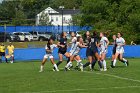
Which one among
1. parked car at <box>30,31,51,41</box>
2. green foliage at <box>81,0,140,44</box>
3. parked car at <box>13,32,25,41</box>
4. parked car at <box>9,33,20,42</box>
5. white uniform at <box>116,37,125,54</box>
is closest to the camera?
white uniform at <box>116,37,125,54</box>

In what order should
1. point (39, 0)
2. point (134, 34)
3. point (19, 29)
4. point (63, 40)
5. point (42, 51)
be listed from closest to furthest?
1. point (63, 40)
2. point (42, 51)
3. point (134, 34)
4. point (19, 29)
5. point (39, 0)

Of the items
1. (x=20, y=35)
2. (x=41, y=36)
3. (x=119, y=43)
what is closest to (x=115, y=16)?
(x=41, y=36)

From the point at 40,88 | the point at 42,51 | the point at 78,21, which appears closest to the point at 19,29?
the point at 78,21

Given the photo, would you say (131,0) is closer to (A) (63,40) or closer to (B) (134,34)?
(B) (134,34)

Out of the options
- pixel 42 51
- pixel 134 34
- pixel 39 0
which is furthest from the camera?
pixel 39 0

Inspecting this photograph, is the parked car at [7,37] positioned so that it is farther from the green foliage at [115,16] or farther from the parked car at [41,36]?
the green foliage at [115,16]

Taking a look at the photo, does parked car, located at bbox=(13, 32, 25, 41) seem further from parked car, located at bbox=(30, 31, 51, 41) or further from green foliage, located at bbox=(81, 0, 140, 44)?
green foliage, located at bbox=(81, 0, 140, 44)

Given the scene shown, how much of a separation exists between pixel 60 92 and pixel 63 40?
9936mm

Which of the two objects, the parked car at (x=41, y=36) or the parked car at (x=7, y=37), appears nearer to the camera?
the parked car at (x=7, y=37)

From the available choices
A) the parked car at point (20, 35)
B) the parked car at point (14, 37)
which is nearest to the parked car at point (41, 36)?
the parked car at point (20, 35)

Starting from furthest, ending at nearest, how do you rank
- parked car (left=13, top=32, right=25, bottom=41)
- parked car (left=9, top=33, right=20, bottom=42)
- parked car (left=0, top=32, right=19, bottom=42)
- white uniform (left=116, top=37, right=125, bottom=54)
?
parked car (left=13, top=32, right=25, bottom=41) → parked car (left=9, top=33, right=20, bottom=42) → parked car (left=0, top=32, right=19, bottom=42) → white uniform (left=116, top=37, right=125, bottom=54)

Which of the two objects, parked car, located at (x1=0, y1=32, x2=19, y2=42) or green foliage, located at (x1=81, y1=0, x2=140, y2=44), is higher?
green foliage, located at (x1=81, y1=0, x2=140, y2=44)

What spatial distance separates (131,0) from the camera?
184 feet

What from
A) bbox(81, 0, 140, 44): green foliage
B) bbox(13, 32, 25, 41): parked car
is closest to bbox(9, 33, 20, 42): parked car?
bbox(13, 32, 25, 41): parked car
